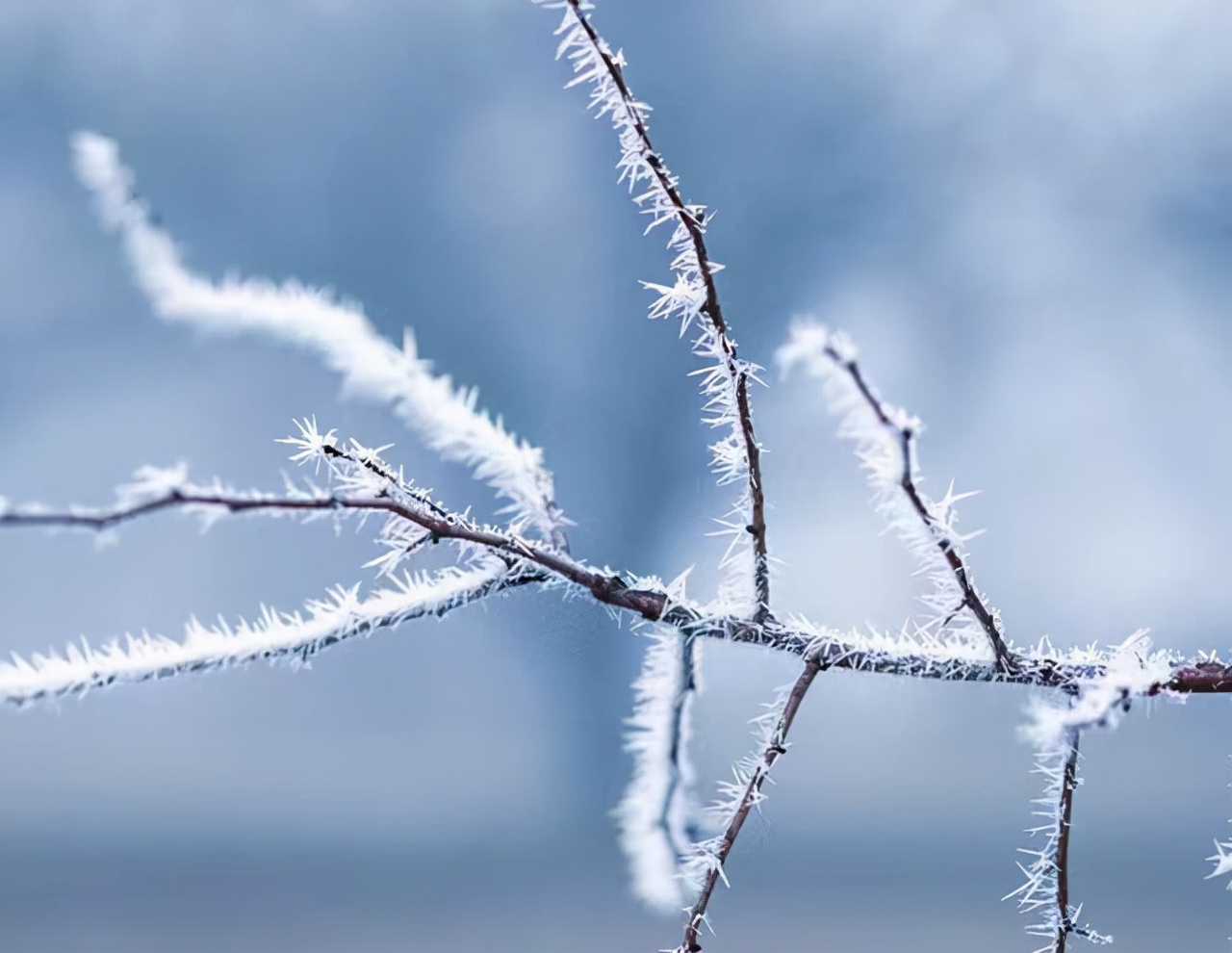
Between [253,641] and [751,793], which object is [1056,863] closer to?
[751,793]

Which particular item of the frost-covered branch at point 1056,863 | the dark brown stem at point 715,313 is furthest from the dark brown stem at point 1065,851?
the dark brown stem at point 715,313

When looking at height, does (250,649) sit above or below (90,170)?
below

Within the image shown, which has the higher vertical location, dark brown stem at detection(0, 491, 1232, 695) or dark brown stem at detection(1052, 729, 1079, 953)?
dark brown stem at detection(0, 491, 1232, 695)

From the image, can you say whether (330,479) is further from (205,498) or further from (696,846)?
(696,846)

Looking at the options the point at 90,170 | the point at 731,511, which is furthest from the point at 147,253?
the point at 731,511

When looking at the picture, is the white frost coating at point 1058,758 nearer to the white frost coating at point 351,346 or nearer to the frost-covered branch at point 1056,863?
the frost-covered branch at point 1056,863

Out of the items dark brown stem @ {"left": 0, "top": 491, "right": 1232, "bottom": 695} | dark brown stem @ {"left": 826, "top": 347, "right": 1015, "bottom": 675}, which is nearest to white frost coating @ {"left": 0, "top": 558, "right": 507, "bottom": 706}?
dark brown stem @ {"left": 0, "top": 491, "right": 1232, "bottom": 695}

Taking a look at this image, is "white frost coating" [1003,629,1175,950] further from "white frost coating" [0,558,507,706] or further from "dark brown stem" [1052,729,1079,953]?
"white frost coating" [0,558,507,706]

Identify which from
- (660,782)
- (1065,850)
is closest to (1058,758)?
(1065,850)
